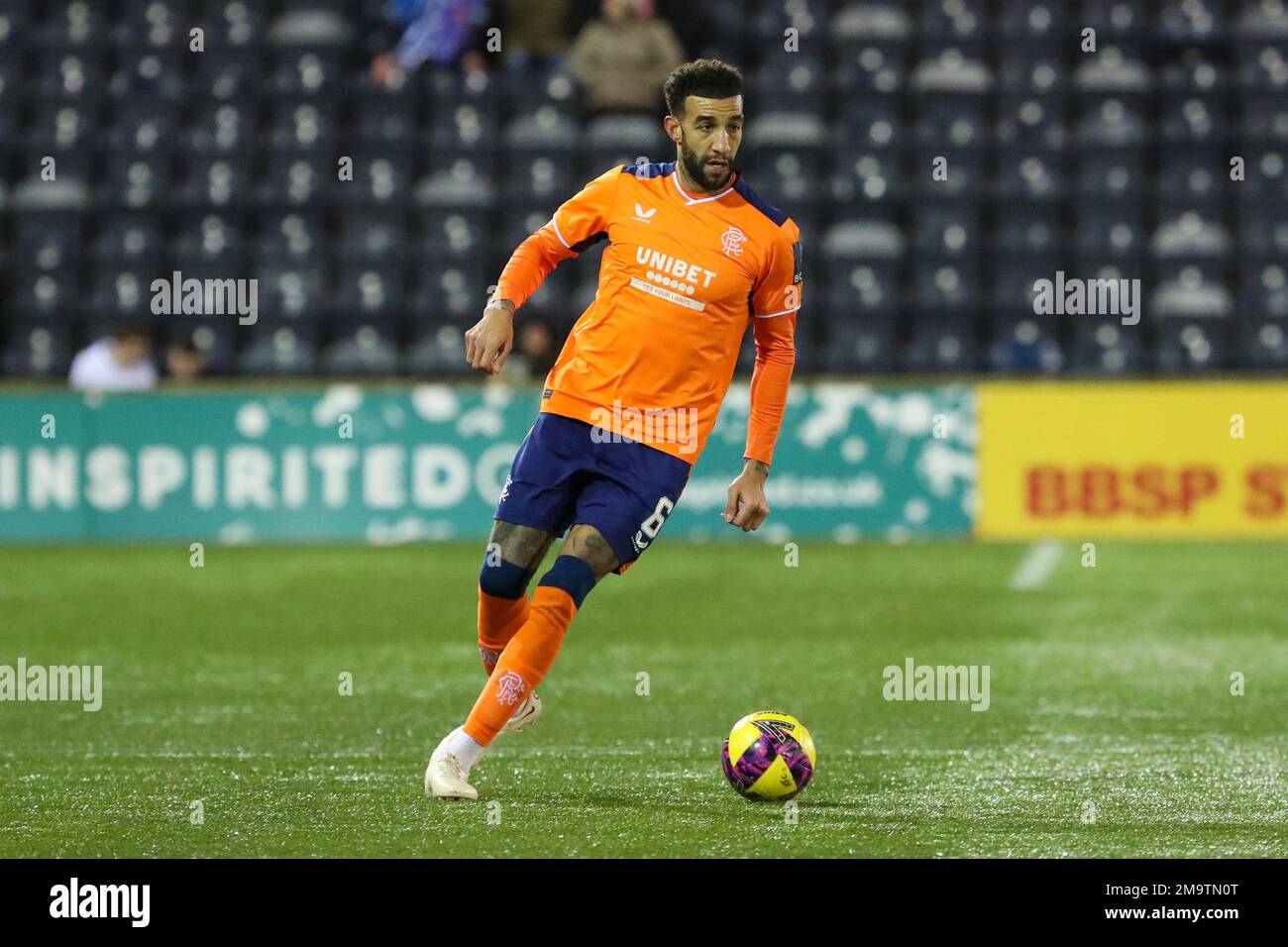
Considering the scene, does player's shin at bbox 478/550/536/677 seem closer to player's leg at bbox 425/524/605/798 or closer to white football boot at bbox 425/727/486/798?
player's leg at bbox 425/524/605/798

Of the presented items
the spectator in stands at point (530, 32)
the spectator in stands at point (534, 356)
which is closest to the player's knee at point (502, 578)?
the spectator in stands at point (534, 356)

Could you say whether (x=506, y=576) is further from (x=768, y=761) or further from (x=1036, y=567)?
(x=1036, y=567)

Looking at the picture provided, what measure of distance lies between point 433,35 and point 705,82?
13.2 meters

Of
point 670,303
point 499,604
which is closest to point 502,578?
point 499,604

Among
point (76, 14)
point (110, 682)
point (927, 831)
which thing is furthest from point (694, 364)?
point (76, 14)

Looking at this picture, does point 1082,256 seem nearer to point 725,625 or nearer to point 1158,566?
point 1158,566

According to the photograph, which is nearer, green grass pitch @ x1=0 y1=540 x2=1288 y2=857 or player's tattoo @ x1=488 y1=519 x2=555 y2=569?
green grass pitch @ x1=0 y1=540 x2=1288 y2=857

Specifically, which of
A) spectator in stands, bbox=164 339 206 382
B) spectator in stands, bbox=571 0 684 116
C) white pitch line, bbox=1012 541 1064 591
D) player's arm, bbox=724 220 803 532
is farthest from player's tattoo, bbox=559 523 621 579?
spectator in stands, bbox=571 0 684 116

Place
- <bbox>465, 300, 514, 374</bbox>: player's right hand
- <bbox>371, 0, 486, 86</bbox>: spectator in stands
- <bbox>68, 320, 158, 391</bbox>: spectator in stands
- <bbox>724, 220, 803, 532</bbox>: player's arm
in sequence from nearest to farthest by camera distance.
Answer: <bbox>465, 300, 514, 374</bbox>: player's right hand, <bbox>724, 220, 803, 532</bbox>: player's arm, <bbox>68, 320, 158, 391</bbox>: spectator in stands, <bbox>371, 0, 486, 86</bbox>: spectator in stands

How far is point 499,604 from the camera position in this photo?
6844 mm

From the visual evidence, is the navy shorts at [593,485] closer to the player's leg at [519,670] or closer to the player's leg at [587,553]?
the player's leg at [587,553]

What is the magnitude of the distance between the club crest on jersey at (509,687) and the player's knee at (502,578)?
0.39 m

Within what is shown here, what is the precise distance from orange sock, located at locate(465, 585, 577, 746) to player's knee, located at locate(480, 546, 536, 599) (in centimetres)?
26

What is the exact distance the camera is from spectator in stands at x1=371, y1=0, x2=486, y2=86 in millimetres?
19094
